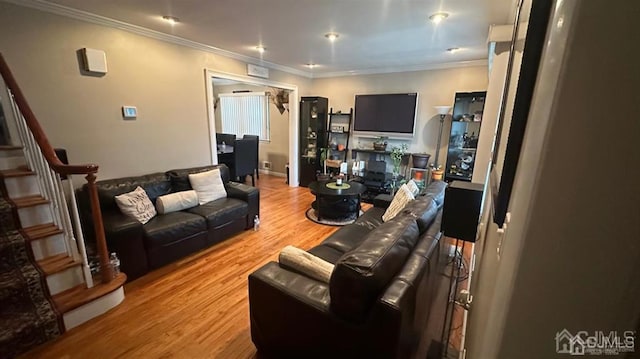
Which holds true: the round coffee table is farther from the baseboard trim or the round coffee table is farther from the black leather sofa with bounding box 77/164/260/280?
the baseboard trim

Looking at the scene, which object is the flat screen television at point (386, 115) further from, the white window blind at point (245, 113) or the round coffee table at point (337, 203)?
the white window blind at point (245, 113)

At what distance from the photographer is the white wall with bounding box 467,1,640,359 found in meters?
0.30

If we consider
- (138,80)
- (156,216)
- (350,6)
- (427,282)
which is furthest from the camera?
(138,80)

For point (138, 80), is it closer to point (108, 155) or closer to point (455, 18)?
point (108, 155)

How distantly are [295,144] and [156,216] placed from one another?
342cm

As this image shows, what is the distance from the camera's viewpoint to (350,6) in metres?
2.27

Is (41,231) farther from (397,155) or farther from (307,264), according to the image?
(397,155)

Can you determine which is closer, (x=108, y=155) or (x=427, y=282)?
(x=427, y=282)

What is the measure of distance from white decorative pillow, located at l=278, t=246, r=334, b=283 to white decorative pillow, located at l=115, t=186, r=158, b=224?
1794mm

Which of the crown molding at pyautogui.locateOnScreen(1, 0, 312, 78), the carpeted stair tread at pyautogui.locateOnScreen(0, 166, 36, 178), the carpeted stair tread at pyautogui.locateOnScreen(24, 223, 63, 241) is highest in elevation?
the crown molding at pyautogui.locateOnScreen(1, 0, 312, 78)

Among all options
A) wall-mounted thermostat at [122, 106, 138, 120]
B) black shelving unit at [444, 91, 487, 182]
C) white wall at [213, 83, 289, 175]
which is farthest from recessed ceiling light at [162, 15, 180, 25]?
black shelving unit at [444, 91, 487, 182]

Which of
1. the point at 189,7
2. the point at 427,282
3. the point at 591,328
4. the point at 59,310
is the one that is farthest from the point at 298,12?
→ the point at 59,310

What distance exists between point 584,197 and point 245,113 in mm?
7515

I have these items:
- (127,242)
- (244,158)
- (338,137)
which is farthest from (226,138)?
(127,242)
